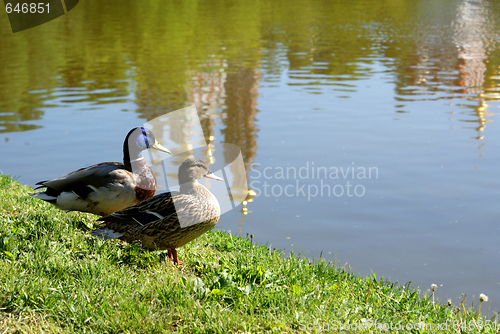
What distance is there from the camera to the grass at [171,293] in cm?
328

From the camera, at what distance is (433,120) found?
11594mm

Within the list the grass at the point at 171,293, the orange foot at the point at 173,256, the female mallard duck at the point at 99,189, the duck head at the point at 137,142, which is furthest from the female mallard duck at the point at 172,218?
the duck head at the point at 137,142

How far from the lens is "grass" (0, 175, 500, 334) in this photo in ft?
10.8

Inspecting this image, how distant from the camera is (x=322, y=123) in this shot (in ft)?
37.8

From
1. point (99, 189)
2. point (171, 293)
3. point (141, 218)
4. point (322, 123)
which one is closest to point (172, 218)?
point (141, 218)

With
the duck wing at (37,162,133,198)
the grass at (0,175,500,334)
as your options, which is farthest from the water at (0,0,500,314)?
the duck wing at (37,162,133,198)

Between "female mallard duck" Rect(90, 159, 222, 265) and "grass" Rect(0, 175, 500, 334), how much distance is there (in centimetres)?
14

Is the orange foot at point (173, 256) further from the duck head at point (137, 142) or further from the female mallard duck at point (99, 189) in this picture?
the duck head at point (137, 142)

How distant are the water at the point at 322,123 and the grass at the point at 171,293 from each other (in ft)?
4.81

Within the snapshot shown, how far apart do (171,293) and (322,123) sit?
854 centimetres

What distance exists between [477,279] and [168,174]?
5332mm

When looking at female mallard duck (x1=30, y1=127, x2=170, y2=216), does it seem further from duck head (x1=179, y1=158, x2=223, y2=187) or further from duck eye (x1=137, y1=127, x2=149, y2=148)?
duck head (x1=179, y1=158, x2=223, y2=187)

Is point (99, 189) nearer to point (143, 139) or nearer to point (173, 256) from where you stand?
point (143, 139)

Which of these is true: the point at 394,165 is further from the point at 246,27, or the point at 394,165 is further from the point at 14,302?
the point at 246,27
